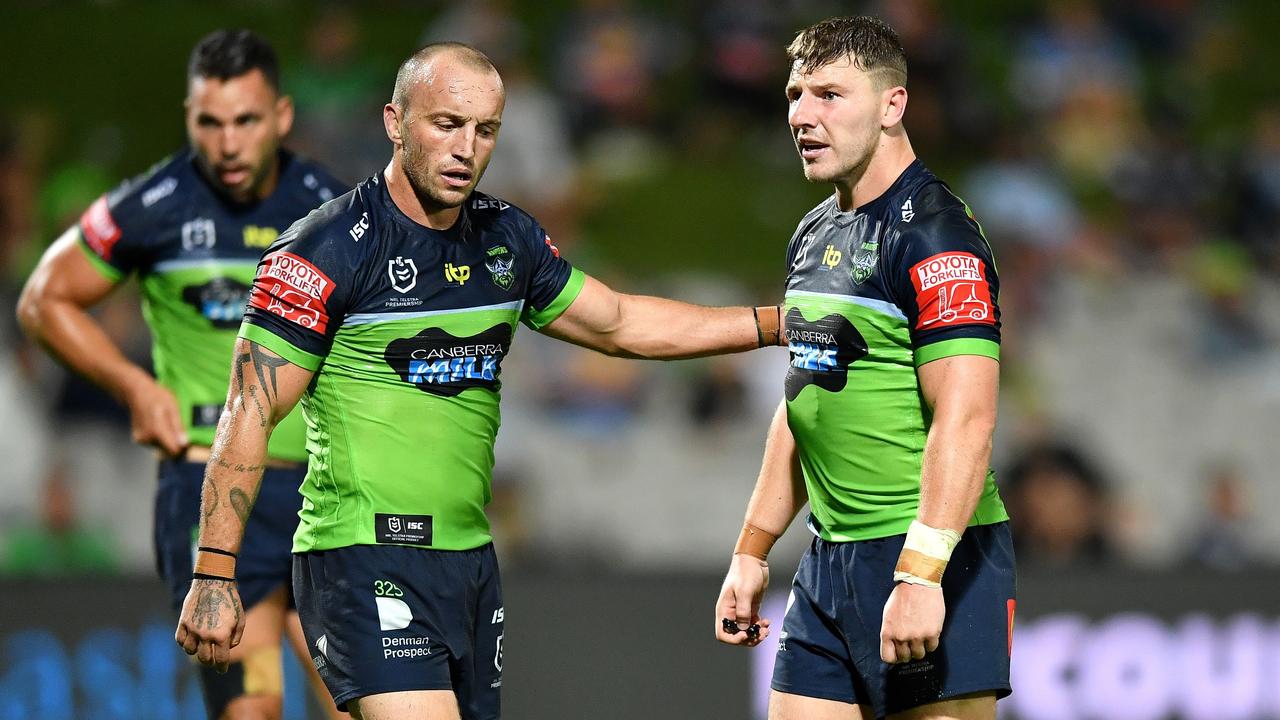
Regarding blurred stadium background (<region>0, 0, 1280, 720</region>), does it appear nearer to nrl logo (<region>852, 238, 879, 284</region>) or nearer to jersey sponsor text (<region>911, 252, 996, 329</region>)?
nrl logo (<region>852, 238, 879, 284</region>)

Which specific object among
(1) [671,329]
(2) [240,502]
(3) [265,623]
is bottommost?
(3) [265,623]

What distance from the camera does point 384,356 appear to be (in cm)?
432

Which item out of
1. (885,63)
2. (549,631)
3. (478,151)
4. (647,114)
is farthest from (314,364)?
(647,114)

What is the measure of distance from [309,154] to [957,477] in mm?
7929

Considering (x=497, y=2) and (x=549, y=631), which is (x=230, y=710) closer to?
(x=549, y=631)

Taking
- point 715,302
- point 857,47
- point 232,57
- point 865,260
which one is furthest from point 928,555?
point 715,302

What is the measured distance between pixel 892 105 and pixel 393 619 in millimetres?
1977

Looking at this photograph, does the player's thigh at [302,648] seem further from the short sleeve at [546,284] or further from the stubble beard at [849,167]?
the stubble beard at [849,167]

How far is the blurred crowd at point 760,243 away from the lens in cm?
970

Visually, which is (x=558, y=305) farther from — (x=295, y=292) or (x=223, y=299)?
(x=223, y=299)

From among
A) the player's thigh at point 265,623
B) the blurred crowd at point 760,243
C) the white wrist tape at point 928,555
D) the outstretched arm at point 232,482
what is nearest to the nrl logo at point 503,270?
the outstretched arm at point 232,482

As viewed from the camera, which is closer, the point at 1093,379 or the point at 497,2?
the point at 1093,379

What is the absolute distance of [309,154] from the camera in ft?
36.1

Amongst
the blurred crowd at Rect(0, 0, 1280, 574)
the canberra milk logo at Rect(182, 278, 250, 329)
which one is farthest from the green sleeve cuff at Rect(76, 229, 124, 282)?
the blurred crowd at Rect(0, 0, 1280, 574)
